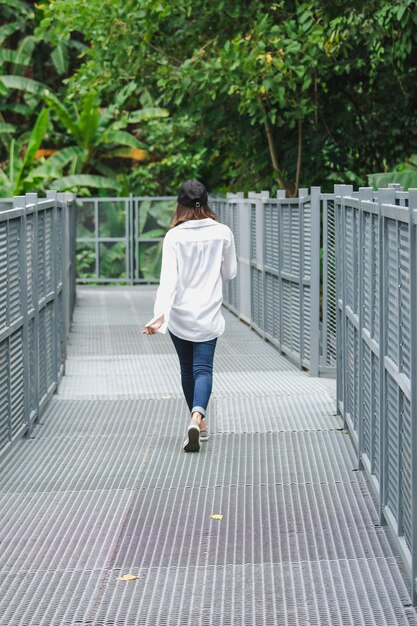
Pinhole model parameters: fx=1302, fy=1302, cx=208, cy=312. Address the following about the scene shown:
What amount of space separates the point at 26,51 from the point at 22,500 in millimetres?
24316

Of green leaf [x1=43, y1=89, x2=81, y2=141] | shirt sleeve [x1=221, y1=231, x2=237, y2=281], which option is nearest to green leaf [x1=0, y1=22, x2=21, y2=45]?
green leaf [x1=43, y1=89, x2=81, y2=141]

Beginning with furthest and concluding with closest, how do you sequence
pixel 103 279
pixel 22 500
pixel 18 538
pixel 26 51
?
pixel 26 51, pixel 103 279, pixel 22 500, pixel 18 538

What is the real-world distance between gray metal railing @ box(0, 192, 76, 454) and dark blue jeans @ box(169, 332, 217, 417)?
1.08 meters

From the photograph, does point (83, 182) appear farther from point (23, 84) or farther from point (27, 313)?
point (27, 313)

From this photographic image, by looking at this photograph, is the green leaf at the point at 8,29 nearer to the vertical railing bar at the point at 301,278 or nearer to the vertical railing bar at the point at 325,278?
the vertical railing bar at the point at 301,278

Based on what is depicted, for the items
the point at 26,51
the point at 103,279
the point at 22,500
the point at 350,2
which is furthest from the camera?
the point at 26,51

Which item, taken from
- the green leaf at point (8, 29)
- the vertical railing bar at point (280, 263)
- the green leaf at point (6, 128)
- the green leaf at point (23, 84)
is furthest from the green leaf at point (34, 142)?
the vertical railing bar at point (280, 263)

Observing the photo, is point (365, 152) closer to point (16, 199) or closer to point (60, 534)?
point (16, 199)

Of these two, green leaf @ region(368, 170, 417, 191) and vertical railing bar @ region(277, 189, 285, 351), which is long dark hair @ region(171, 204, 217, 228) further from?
vertical railing bar @ region(277, 189, 285, 351)

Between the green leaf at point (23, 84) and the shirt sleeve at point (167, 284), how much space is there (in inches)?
851

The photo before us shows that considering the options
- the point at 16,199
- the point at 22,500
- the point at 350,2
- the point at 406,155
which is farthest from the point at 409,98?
the point at 22,500

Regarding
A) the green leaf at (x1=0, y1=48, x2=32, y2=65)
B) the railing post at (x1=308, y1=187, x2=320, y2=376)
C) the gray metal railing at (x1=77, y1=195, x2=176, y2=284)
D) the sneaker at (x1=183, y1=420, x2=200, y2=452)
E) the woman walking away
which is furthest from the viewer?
the green leaf at (x1=0, y1=48, x2=32, y2=65)

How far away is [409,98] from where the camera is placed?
61.2 feet

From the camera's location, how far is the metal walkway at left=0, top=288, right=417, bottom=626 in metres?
5.28
